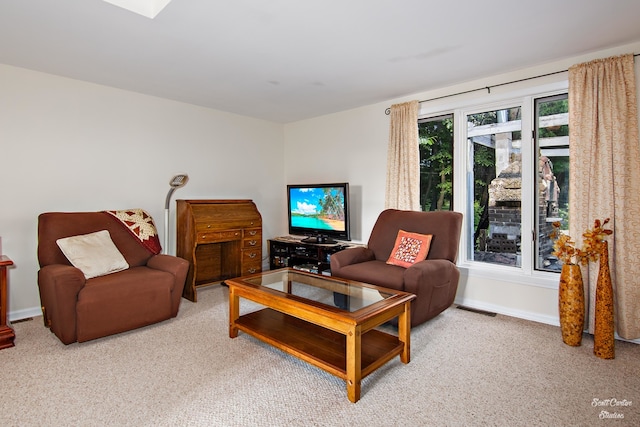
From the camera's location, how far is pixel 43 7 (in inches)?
83.9

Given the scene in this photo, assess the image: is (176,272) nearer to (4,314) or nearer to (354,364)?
(4,314)

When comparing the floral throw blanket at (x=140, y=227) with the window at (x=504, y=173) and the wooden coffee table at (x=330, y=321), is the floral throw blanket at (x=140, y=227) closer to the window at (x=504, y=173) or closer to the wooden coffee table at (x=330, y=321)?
the wooden coffee table at (x=330, y=321)

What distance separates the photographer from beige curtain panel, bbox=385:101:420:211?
12.6 ft

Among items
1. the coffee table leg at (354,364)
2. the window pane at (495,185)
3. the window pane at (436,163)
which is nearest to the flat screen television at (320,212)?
the window pane at (436,163)

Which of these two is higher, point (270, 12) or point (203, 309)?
point (270, 12)

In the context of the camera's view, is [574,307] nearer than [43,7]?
No

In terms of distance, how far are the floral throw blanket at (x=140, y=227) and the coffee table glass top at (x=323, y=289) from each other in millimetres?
1268

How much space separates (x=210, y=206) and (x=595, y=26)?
12.4 ft

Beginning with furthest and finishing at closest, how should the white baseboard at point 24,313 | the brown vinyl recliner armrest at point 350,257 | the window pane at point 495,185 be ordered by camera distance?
the window pane at point 495,185 → the brown vinyl recliner armrest at point 350,257 → the white baseboard at point 24,313

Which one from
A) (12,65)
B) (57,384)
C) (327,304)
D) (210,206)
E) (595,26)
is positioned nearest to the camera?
(57,384)

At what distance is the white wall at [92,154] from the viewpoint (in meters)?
3.17

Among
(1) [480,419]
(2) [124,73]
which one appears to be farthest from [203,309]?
(1) [480,419]

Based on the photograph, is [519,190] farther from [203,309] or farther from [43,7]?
[43,7]

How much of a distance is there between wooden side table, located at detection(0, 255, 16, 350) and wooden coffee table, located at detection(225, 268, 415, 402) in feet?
5.22
